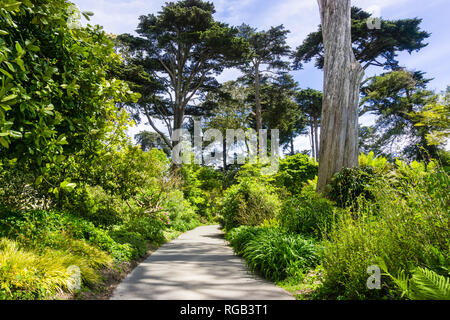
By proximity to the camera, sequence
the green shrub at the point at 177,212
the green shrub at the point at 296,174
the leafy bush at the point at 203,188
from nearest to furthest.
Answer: the green shrub at the point at 177,212
the green shrub at the point at 296,174
the leafy bush at the point at 203,188

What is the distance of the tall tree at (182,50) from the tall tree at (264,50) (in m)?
3.53

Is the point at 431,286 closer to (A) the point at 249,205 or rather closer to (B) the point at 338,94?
(B) the point at 338,94

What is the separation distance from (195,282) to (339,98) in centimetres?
573

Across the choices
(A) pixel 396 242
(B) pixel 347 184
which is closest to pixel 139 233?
(B) pixel 347 184

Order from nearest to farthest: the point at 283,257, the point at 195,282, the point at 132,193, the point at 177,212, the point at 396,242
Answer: the point at 396,242
the point at 195,282
the point at 283,257
the point at 132,193
the point at 177,212

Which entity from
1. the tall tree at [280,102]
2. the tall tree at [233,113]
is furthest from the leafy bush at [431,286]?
the tall tree at [233,113]

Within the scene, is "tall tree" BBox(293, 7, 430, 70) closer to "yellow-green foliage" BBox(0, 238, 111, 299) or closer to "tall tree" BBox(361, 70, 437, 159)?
"tall tree" BBox(361, 70, 437, 159)

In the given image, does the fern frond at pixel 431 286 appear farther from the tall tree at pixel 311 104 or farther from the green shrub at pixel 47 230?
the tall tree at pixel 311 104

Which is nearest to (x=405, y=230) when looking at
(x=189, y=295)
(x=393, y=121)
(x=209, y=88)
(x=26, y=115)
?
(x=189, y=295)

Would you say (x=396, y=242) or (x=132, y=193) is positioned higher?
(x=132, y=193)

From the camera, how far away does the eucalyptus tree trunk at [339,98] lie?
6.91 metres

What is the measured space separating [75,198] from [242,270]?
163 inches

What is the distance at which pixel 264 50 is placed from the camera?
20.1 meters

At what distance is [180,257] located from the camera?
5.80 m
